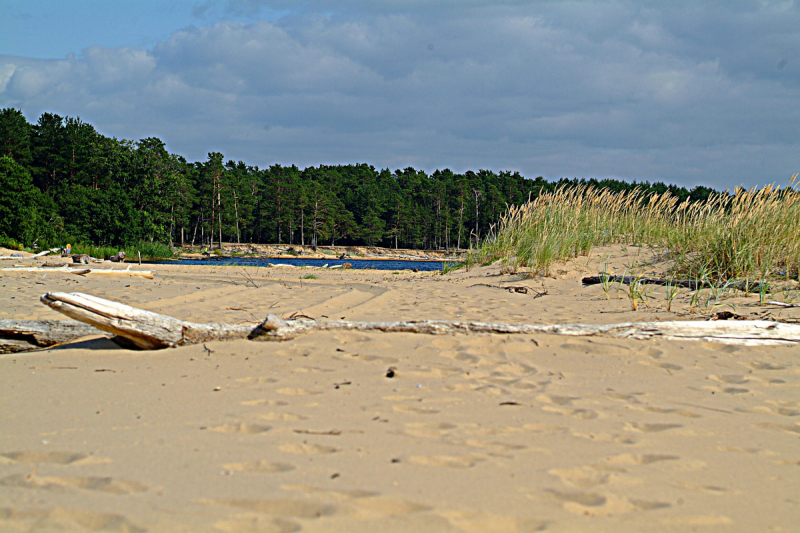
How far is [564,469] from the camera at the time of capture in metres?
2.03

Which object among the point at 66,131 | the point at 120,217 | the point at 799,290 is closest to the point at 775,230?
the point at 799,290

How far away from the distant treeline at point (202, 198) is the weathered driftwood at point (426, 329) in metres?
8.13

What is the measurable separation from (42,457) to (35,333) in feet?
8.48

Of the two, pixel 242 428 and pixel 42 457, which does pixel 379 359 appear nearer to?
pixel 242 428

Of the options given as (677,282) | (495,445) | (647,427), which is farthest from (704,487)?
(677,282)

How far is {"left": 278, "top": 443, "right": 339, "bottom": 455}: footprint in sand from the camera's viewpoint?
7.02ft

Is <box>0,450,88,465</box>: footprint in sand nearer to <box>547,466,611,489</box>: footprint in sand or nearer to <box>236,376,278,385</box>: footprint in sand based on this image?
<box>236,376,278,385</box>: footprint in sand

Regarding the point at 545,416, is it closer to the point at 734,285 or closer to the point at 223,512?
the point at 223,512

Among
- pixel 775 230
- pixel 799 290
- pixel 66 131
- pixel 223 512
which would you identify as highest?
pixel 66 131

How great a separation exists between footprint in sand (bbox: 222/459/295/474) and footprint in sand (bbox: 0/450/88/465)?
661 mm

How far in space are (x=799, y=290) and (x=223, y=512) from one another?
702 centimetres

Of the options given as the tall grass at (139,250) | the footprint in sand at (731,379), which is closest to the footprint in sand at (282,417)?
the footprint in sand at (731,379)

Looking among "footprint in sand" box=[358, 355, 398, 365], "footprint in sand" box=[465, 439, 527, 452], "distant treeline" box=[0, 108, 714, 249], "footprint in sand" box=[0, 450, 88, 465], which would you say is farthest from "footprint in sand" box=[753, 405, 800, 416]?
"distant treeline" box=[0, 108, 714, 249]

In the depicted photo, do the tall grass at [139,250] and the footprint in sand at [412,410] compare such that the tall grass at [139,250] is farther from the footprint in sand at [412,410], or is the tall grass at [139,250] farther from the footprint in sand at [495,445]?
the footprint in sand at [495,445]
